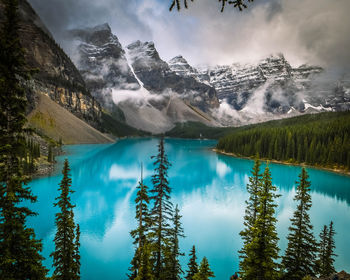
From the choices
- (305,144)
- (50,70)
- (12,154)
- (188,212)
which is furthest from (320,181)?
(50,70)

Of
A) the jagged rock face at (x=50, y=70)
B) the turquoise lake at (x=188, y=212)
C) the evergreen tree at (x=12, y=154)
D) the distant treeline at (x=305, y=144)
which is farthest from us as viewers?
the jagged rock face at (x=50, y=70)

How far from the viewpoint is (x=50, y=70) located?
13062 cm

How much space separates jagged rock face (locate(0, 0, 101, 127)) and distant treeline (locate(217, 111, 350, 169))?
98520 millimetres

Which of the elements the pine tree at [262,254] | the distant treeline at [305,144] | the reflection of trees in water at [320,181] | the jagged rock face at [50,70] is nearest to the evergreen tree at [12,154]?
the pine tree at [262,254]

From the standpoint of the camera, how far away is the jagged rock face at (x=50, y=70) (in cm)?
11855

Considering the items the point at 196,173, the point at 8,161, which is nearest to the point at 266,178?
the point at 8,161

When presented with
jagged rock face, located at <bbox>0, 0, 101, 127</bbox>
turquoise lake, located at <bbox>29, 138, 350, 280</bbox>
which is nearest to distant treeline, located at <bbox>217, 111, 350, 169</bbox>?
turquoise lake, located at <bbox>29, 138, 350, 280</bbox>

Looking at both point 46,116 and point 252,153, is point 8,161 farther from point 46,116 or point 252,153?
point 46,116

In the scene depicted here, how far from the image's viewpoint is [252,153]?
79.4 metres

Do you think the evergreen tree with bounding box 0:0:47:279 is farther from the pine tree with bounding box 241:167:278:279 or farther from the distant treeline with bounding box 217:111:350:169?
the distant treeline with bounding box 217:111:350:169

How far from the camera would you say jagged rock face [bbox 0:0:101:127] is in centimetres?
11855

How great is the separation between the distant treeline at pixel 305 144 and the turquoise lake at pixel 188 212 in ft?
33.5

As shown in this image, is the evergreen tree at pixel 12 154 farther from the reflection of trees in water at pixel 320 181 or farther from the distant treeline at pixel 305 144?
the distant treeline at pixel 305 144

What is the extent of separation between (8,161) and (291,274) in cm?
1445
